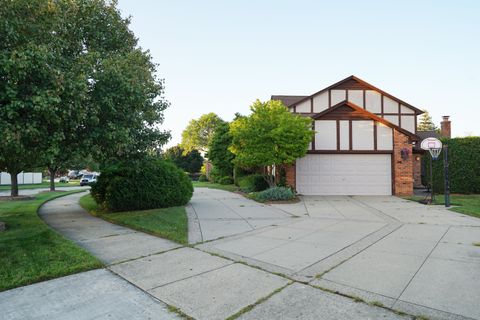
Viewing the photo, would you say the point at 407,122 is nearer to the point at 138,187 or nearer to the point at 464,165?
the point at 464,165

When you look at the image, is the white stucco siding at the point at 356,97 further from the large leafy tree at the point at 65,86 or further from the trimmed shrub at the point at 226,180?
the large leafy tree at the point at 65,86

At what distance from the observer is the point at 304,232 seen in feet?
23.9

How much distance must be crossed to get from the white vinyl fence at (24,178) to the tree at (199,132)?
2514 cm

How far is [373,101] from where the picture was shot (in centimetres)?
2231

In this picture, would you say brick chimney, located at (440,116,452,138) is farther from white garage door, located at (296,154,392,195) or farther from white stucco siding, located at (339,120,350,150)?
white stucco siding, located at (339,120,350,150)

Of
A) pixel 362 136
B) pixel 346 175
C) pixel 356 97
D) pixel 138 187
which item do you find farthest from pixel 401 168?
pixel 138 187

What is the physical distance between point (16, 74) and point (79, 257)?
3470 mm

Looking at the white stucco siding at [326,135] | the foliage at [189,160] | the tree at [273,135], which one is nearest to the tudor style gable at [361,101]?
the white stucco siding at [326,135]

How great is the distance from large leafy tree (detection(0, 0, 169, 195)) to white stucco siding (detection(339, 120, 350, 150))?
36.6ft

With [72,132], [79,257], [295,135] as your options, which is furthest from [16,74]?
[295,135]

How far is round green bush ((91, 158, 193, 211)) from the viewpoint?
10688 millimetres

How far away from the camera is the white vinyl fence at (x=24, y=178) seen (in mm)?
36847

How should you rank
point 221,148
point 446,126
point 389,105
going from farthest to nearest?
point 221,148 → point 446,126 → point 389,105

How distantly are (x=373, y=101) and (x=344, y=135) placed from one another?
7640 millimetres
